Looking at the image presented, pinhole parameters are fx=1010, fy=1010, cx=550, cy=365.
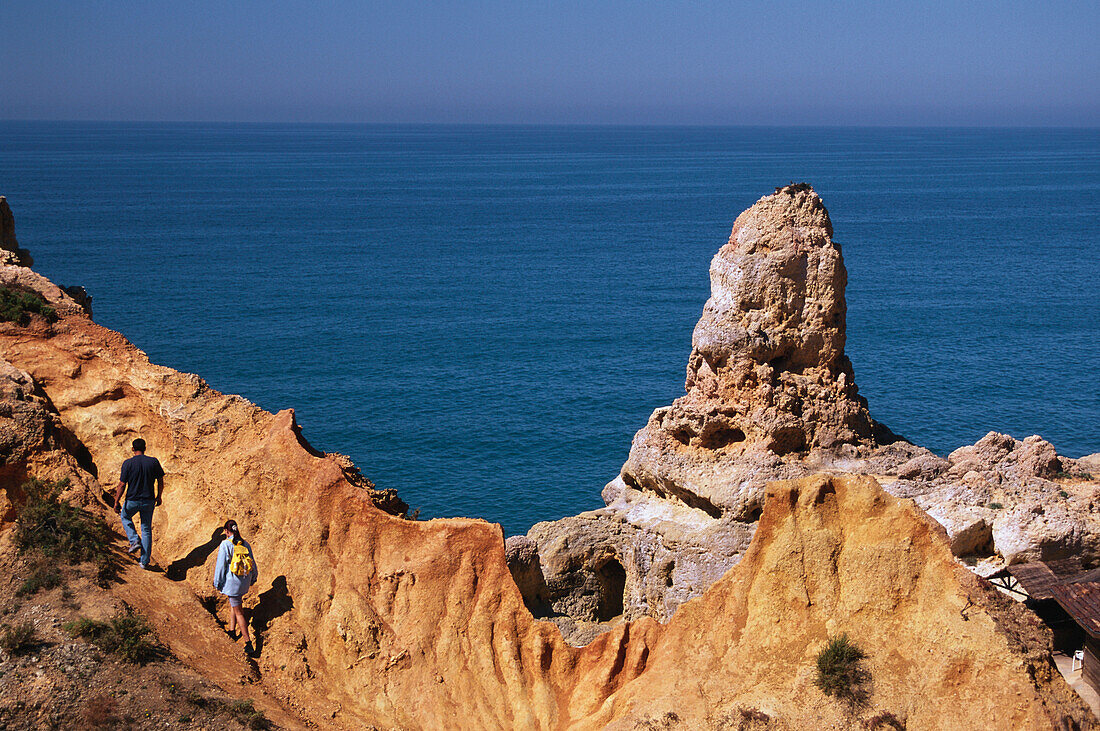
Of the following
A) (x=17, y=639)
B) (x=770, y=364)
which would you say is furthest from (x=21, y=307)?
(x=770, y=364)

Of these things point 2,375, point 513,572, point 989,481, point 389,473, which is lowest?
point 389,473

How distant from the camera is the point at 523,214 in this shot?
132875 millimetres

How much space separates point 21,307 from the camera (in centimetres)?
1989

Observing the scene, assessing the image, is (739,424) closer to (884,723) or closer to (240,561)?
(884,723)

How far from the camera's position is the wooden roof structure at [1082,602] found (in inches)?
664

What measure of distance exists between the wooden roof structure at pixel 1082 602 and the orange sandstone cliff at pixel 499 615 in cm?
264

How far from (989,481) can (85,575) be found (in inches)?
659

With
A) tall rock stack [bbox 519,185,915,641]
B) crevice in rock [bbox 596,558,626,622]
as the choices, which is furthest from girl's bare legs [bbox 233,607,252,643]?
crevice in rock [bbox 596,558,626,622]

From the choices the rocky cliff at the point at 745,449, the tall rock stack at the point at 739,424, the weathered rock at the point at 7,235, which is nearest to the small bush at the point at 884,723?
the rocky cliff at the point at 745,449

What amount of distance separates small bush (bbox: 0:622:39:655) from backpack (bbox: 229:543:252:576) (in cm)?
286

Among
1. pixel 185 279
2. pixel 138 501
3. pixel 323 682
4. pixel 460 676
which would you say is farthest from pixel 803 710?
pixel 185 279

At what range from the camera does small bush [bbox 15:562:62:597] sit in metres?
14.0

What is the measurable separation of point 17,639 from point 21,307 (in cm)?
911

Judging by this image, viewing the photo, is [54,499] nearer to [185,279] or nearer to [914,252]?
[185,279]
